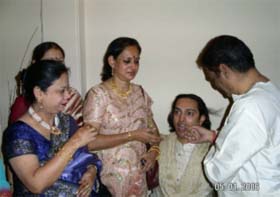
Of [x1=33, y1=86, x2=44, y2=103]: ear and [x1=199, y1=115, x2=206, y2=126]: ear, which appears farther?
[x1=199, y1=115, x2=206, y2=126]: ear

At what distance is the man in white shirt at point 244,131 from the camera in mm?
1544

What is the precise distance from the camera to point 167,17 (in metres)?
2.85

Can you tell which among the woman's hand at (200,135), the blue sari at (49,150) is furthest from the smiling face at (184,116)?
the blue sari at (49,150)

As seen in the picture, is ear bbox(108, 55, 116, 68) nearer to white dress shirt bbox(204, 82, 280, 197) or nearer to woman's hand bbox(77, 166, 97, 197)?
woman's hand bbox(77, 166, 97, 197)

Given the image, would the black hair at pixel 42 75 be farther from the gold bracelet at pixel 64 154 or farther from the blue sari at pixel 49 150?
the gold bracelet at pixel 64 154

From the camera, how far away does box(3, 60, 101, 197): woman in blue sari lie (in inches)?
58.8

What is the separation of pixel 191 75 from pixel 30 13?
4.62ft

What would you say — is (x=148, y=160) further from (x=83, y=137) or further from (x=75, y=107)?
(x=83, y=137)

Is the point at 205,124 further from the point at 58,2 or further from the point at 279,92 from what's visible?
the point at 58,2

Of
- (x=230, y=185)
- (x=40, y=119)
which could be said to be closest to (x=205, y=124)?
(x=230, y=185)

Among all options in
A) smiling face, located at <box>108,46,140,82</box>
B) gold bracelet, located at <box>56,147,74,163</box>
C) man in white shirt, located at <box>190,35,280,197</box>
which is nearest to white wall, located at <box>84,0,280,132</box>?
smiling face, located at <box>108,46,140,82</box>

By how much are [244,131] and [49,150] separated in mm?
915

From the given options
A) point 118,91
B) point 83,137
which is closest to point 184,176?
point 118,91

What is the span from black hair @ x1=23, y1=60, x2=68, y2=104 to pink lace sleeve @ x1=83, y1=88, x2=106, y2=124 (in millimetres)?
566
